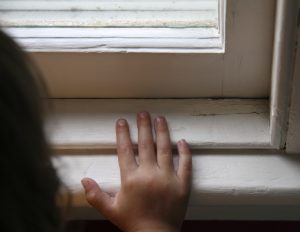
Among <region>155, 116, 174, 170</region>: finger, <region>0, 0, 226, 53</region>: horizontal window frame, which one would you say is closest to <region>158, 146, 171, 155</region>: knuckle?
<region>155, 116, 174, 170</region>: finger

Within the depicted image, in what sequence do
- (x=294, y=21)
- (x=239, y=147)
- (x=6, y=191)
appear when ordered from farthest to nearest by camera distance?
(x=239, y=147) → (x=294, y=21) → (x=6, y=191)

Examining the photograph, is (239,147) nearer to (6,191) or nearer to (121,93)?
(121,93)

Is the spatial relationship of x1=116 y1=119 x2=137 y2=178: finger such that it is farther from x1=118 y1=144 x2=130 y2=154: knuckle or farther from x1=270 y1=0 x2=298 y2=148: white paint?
x1=270 y1=0 x2=298 y2=148: white paint

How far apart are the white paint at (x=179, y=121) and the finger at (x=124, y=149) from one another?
0.01m

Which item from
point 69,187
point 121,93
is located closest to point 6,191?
point 69,187

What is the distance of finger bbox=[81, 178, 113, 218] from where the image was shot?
2.46ft

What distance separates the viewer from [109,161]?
2.58ft

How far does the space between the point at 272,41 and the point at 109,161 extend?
9.1 inches

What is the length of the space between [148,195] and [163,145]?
0.06m

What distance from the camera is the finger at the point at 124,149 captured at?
0.76 meters

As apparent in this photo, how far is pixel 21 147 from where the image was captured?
58 cm

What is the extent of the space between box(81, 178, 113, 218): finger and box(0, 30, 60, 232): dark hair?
0.12 meters

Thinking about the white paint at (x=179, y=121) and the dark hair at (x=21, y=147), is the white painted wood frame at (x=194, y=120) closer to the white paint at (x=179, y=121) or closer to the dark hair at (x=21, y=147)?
the white paint at (x=179, y=121)

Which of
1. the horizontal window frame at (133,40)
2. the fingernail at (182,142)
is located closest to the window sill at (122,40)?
the horizontal window frame at (133,40)
